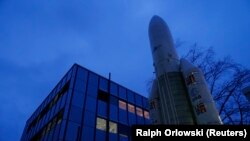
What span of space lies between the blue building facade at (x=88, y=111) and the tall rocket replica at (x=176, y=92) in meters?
7.46

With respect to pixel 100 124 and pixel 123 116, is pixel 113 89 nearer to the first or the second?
pixel 123 116

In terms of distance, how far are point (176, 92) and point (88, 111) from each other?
44.8ft

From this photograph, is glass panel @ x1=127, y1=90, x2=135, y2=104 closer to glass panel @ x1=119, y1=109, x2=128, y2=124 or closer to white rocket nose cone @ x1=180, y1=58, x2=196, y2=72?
glass panel @ x1=119, y1=109, x2=128, y2=124

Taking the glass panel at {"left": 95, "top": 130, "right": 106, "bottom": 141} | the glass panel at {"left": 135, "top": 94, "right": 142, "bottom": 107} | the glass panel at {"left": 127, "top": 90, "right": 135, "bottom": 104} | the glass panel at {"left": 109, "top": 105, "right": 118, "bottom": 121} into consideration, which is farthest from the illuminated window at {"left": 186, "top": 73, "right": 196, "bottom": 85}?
the glass panel at {"left": 135, "top": 94, "right": 142, "bottom": 107}

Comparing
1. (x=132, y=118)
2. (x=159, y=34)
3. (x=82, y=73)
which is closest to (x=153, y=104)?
(x=159, y=34)

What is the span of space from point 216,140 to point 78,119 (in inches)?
662

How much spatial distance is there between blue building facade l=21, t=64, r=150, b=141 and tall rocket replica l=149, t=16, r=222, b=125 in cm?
746

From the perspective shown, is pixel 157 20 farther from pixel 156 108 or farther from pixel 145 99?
pixel 145 99

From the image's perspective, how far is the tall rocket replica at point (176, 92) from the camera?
838cm

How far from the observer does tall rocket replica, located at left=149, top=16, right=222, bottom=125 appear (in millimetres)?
8383

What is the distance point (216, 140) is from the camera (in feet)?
14.7

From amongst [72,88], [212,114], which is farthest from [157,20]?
[72,88]

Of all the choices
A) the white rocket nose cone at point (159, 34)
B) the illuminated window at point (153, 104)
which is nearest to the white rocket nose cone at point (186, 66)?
the white rocket nose cone at point (159, 34)

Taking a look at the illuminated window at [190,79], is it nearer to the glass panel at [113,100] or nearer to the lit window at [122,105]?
the glass panel at [113,100]
